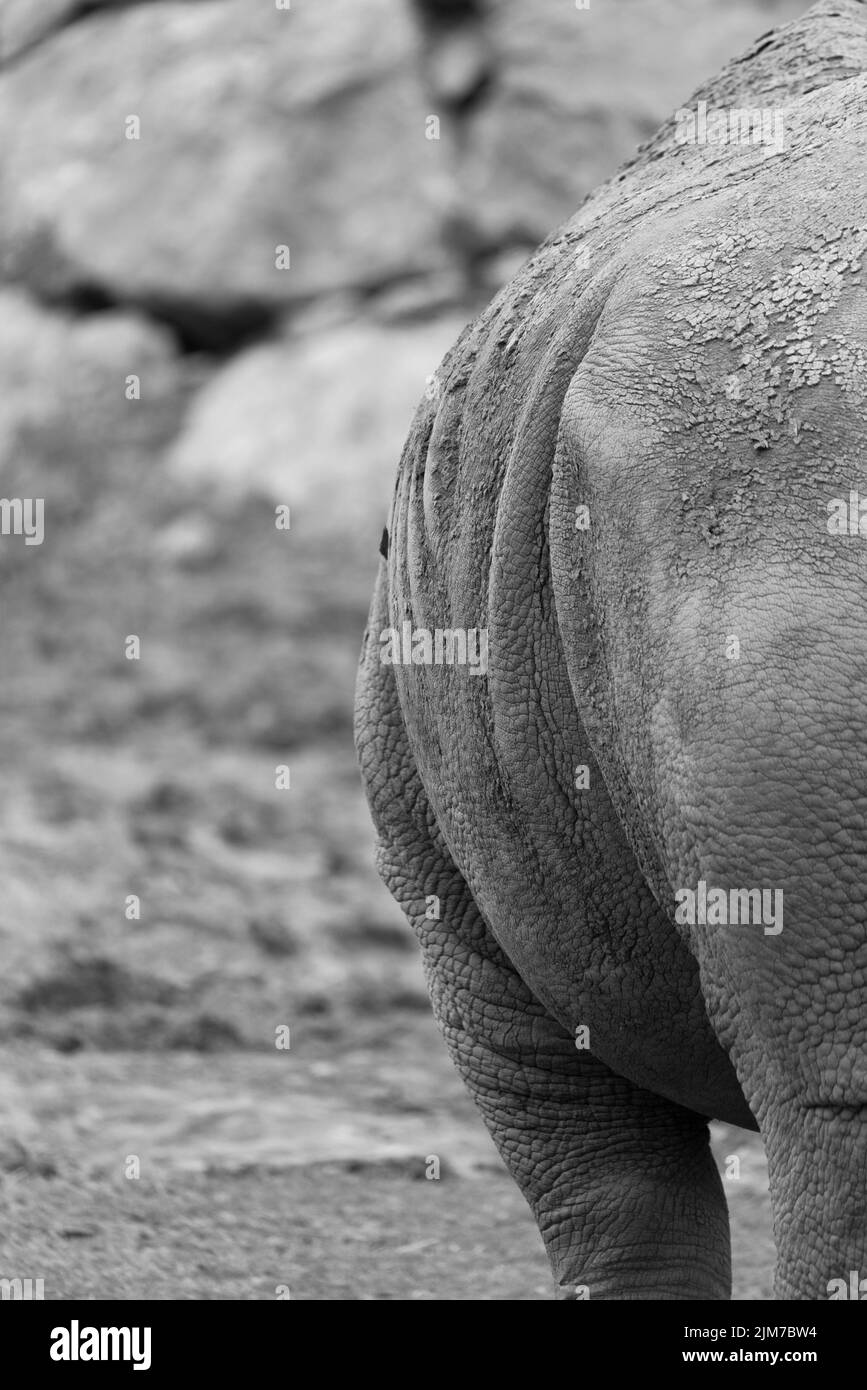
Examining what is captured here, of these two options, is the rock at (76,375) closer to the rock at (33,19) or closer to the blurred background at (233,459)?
the blurred background at (233,459)

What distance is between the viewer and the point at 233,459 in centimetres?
1479

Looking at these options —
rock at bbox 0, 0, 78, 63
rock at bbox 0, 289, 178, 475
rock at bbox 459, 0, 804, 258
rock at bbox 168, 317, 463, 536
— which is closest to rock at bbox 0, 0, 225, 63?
rock at bbox 0, 0, 78, 63

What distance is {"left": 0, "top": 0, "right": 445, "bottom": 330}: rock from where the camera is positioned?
15.8 m

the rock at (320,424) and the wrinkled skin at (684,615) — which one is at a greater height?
the rock at (320,424)

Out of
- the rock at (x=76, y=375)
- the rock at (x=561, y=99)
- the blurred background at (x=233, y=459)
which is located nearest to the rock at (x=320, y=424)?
the blurred background at (x=233, y=459)

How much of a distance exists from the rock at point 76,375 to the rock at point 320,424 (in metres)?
0.54

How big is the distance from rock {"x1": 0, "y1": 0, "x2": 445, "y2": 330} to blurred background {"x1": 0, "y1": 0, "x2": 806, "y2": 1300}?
27mm

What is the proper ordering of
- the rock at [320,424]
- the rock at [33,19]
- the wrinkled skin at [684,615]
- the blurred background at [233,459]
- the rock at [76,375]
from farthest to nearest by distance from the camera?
the rock at [33,19]
the rock at [76,375]
the rock at [320,424]
the blurred background at [233,459]
the wrinkled skin at [684,615]

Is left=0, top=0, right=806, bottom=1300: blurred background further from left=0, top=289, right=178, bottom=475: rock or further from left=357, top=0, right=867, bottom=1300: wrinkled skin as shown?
left=357, top=0, right=867, bottom=1300: wrinkled skin

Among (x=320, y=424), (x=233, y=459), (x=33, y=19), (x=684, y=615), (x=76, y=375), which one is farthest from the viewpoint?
(x=33, y=19)

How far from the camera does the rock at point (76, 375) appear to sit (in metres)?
15.5

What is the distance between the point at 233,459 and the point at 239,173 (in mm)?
2788

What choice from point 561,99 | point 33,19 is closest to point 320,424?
point 561,99

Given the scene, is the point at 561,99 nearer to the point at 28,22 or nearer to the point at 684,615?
the point at 28,22
